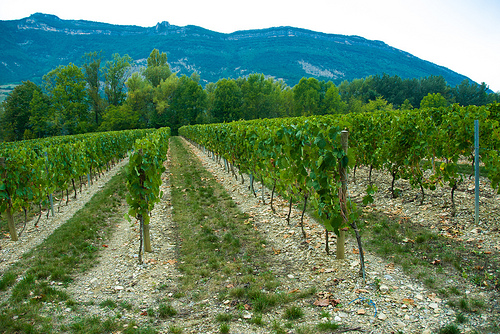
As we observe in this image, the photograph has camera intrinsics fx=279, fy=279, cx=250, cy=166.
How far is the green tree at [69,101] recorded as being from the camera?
53344 mm

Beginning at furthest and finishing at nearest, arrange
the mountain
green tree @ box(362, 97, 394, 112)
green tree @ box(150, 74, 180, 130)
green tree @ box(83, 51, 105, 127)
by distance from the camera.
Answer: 1. the mountain
2. green tree @ box(150, 74, 180, 130)
3. green tree @ box(362, 97, 394, 112)
4. green tree @ box(83, 51, 105, 127)

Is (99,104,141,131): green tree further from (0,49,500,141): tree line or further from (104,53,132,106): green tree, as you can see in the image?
(104,53,132,106): green tree

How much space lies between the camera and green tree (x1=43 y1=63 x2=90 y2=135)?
53344mm

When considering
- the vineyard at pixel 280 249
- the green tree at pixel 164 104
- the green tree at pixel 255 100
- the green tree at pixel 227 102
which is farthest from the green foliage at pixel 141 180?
the green tree at pixel 164 104

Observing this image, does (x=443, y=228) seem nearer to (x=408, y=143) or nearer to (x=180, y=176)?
(x=408, y=143)

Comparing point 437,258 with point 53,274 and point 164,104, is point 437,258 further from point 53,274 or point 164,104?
point 164,104

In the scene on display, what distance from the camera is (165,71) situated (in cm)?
7362

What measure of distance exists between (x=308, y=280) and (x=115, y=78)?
73.0 m

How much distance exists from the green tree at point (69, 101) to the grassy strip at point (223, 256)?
55.1 metres

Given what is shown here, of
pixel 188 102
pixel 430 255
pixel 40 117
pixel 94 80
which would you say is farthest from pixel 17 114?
pixel 430 255

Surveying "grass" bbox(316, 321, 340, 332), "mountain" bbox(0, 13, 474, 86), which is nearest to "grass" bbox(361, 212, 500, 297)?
"grass" bbox(316, 321, 340, 332)

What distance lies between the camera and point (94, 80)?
63469 mm

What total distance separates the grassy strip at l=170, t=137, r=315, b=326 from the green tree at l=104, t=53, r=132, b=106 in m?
66.6

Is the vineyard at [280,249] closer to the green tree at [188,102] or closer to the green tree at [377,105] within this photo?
the green tree at [377,105]
